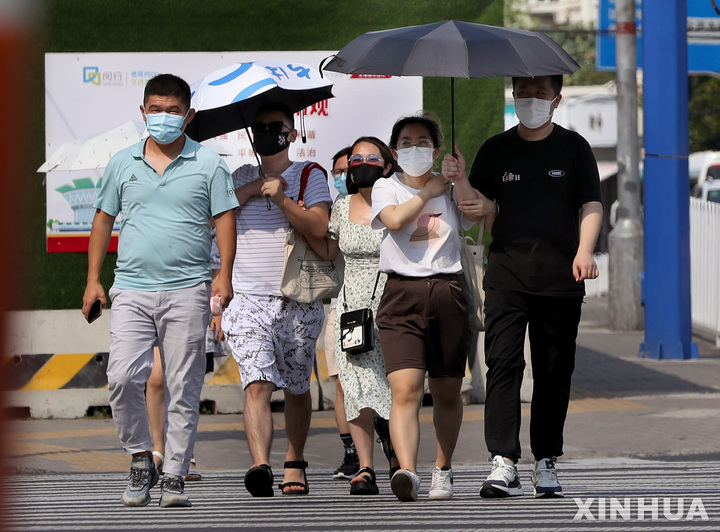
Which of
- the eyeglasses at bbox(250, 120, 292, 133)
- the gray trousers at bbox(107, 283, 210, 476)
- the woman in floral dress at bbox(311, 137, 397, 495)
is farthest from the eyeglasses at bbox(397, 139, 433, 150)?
the gray trousers at bbox(107, 283, 210, 476)

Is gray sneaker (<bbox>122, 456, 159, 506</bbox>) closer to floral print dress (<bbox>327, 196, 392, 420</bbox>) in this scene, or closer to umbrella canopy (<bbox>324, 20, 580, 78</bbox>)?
floral print dress (<bbox>327, 196, 392, 420</bbox>)

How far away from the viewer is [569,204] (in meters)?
5.49

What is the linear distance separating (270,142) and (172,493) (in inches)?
71.0

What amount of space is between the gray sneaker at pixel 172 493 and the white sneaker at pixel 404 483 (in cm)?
91

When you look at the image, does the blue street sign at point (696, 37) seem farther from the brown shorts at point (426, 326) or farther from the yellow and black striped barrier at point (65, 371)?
the brown shorts at point (426, 326)

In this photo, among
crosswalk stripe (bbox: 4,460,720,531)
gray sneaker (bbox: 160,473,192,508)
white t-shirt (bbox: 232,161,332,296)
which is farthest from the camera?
white t-shirt (bbox: 232,161,332,296)

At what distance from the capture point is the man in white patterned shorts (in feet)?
19.4

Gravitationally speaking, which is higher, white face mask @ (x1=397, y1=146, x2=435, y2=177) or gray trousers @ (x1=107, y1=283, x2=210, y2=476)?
white face mask @ (x1=397, y1=146, x2=435, y2=177)

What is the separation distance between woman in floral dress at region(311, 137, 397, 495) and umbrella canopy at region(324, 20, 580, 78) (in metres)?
0.67

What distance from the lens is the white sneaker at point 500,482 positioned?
539 cm

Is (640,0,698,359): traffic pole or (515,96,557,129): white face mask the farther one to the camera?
(640,0,698,359): traffic pole

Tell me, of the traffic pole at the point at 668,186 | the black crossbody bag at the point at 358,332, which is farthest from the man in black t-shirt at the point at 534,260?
the traffic pole at the point at 668,186

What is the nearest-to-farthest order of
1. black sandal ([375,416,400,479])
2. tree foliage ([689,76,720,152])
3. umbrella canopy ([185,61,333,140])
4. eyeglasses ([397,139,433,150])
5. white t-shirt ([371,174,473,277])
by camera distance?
white t-shirt ([371,174,473,277]) → eyeglasses ([397,139,433,150]) → umbrella canopy ([185,61,333,140]) → black sandal ([375,416,400,479]) → tree foliage ([689,76,720,152])

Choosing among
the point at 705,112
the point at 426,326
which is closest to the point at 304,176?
the point at 426,326
